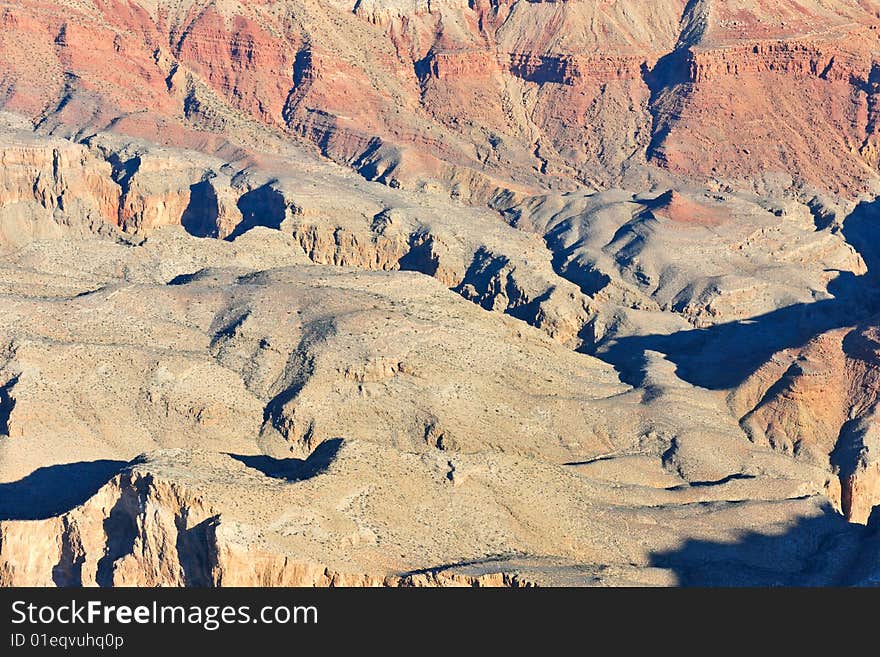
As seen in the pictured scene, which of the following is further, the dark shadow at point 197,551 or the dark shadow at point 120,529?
the dark shadow at point 120,529

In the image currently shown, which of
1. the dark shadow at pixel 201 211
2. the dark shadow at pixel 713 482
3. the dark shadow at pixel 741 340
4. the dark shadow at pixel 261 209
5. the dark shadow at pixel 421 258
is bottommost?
the dark shadow at pixel 201 211

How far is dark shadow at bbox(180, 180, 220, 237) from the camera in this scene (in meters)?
156

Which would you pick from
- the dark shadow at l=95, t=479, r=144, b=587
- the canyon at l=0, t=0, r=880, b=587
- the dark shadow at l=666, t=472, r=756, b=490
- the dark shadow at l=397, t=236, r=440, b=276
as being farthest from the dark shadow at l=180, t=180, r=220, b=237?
the dark shadow at l=95, t=479, r=144, b=587

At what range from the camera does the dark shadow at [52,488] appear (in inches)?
3182

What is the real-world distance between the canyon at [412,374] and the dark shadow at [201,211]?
44 cm

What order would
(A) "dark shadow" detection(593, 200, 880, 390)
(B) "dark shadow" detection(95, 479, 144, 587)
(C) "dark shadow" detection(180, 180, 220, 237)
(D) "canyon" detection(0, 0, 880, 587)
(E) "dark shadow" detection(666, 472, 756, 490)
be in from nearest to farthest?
(B) "dark shadow" detection(95, 479, 144, 587) < (D) "canyon" detection(0, 0, 880, 587) < (E) "dark shadow" detection(666, 472, 756, 490) < (A) "dark shadow" detection(593, 200, 880, 390) < (C) "dark shadow" detection(180, 180, 220, 237)

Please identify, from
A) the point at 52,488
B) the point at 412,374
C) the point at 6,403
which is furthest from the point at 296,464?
the point at 6,403

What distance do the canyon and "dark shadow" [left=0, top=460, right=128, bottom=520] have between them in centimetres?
23

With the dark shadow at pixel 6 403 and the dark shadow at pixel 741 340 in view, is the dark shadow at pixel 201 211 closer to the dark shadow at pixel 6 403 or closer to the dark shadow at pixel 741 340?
the dark shadow at pixel 741 340

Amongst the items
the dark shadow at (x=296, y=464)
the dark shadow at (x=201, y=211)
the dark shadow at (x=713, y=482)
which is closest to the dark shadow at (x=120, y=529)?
the dark shadow at (x=296, y=464)

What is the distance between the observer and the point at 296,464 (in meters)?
83.5

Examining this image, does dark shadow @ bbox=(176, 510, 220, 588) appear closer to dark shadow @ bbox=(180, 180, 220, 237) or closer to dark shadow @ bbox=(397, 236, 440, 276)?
dark shadow @ bbox=(397, 236, 440, 276)

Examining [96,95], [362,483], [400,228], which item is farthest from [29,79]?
[362,483]

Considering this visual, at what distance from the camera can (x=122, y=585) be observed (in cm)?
7075
